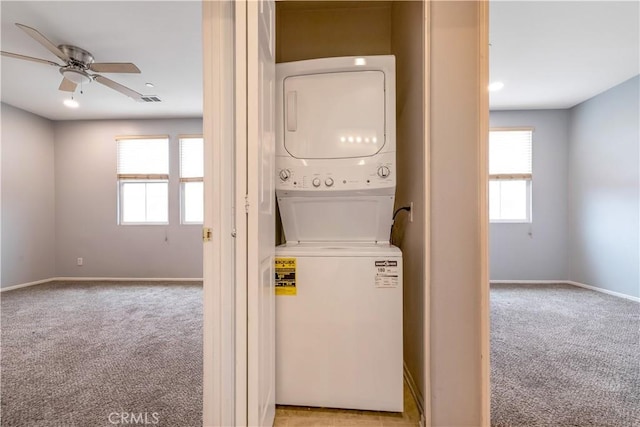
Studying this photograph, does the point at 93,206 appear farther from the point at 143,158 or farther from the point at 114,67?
the point at 114,67

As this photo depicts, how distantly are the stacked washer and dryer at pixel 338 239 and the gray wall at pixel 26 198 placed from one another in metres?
5.01

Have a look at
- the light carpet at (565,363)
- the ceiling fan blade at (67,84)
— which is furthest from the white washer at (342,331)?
the ceiling fan blade at (67,84)

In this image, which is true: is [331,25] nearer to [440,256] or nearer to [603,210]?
[440,256]

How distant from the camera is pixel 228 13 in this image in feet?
3.78

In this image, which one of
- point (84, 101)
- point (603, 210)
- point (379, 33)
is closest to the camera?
point (379, 33)

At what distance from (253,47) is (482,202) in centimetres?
109

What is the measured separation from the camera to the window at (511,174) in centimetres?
431

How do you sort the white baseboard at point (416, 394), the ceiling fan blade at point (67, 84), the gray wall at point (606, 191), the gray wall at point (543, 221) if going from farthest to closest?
1. the gray wall at point (543, 221)
2. the gray wall at point (606, 191)
3. the ceiling fan blade at point (67, 84)
4. the white baseboard at point (416, 394)

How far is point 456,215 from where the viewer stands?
4.03ft

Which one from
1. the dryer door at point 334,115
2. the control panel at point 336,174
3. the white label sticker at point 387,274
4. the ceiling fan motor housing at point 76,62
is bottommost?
the white label sticker at point 387,274

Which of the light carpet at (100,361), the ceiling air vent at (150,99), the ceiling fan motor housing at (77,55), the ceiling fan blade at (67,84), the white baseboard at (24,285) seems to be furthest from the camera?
the white baseboard at (24,285)

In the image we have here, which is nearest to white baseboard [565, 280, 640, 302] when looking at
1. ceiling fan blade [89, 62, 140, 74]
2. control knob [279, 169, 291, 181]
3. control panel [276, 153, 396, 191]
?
control panel [276, 153, 396, 191]

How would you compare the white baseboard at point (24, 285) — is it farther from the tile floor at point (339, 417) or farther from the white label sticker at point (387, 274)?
the white label sticker at point (387, 274)

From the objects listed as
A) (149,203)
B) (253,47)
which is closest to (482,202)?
(253,47)
